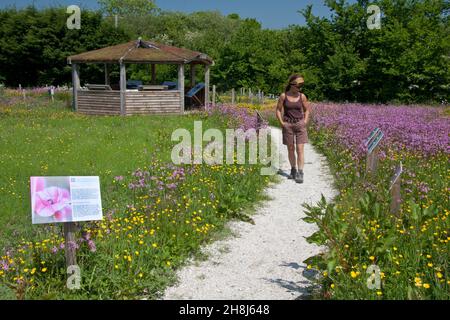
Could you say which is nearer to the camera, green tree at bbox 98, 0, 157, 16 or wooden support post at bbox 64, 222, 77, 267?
wooden support post at bbox 64, 222, 77, 267

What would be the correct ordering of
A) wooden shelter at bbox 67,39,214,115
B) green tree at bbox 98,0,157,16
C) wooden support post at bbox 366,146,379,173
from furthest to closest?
green tree at bbox 98,0,157,16 < wooden shelter at bbox 67,39,214,115 < wooden support post at bbox 366,146,379,173

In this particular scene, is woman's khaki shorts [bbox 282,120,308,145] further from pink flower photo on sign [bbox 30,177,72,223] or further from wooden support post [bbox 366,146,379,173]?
pink flower photo on sign [bbox 30,177,72,223]

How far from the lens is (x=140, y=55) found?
74.2 feet

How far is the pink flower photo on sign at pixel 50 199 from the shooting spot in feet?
13.7

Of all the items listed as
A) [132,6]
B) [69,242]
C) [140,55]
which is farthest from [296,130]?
[132,6]

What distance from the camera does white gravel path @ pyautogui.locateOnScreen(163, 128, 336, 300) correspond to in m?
4.96

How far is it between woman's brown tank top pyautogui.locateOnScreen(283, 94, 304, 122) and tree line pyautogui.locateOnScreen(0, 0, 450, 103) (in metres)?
18.4

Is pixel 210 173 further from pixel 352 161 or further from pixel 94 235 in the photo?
pixel 94 235

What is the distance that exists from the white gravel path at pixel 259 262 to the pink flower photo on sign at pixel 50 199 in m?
1.41

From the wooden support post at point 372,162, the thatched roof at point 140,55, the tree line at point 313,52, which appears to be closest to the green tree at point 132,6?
the tree line at point 313,52

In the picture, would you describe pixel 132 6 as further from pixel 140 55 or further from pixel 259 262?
pixel 259 262

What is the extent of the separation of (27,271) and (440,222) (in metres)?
4.68

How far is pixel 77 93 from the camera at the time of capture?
78.0 ft

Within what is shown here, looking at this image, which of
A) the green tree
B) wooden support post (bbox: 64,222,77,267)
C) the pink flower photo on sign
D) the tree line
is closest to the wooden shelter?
the tree line
